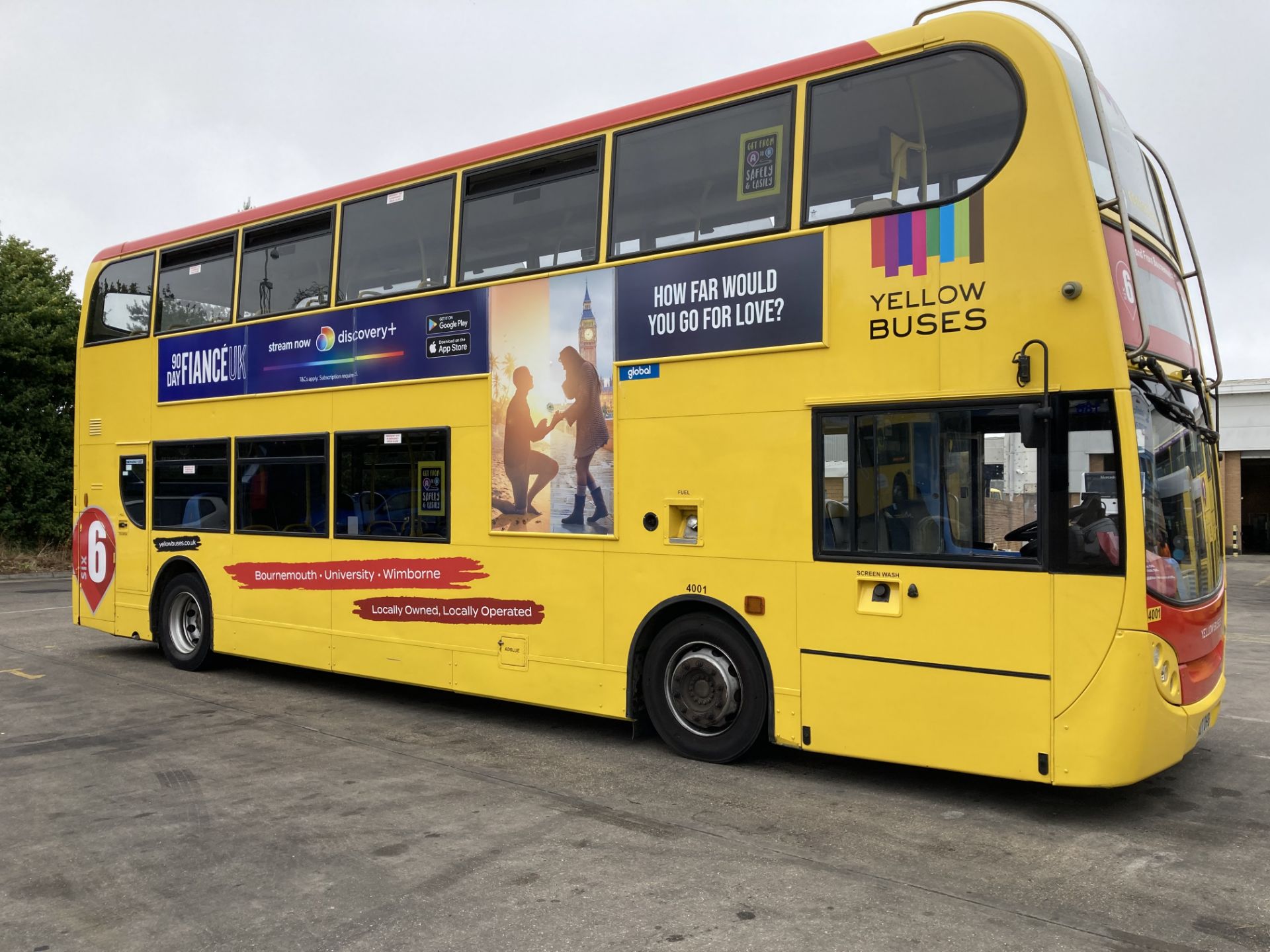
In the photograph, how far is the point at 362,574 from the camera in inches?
352

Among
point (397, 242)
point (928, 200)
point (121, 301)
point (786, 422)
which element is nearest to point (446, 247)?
point (397, 242)

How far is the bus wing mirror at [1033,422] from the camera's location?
17.1 ft

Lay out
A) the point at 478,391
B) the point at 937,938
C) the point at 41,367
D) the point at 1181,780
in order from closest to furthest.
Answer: the point at 937,938
the point at 1181,780
the point at 478,391
the point at 41,367

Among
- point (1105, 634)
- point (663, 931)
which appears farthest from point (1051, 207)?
point (663, 931)

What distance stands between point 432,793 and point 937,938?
124 inches

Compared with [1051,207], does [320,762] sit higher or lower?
lower

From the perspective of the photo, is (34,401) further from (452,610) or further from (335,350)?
(452,610)

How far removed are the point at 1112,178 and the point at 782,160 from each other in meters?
1.94

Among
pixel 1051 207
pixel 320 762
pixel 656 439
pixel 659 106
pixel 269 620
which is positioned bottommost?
pixel 320 762

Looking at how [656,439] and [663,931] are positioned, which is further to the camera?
[656,439]

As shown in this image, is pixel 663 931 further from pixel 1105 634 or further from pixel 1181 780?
pixel 1181 780

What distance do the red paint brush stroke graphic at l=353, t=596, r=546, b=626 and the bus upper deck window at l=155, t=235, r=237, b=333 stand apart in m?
3.54

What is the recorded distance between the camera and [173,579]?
36.3ft

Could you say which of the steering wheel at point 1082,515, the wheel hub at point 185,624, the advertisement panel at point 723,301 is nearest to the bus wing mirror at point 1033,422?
the steering wheel at point 1082,515
